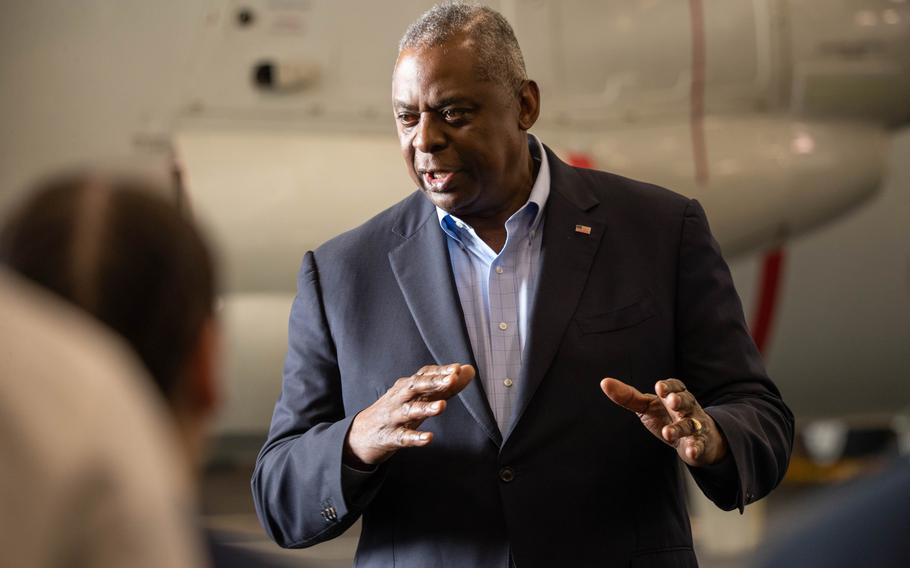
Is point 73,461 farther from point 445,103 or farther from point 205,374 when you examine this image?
point 445,103

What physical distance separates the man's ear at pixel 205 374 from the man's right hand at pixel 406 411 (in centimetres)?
61

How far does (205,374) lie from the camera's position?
65 centimetres

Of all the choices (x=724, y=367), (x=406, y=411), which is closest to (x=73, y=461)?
(x=406, y=411)

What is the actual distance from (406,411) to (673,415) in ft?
0.90

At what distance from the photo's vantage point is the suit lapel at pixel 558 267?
4.65 feet

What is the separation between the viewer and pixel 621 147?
351cm

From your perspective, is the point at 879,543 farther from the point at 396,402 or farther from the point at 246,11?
the point at 246,11

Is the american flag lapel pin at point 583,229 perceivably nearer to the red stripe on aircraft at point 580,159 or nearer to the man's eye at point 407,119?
the man's eye at point 407,119

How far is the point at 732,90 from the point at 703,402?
2.19 metres

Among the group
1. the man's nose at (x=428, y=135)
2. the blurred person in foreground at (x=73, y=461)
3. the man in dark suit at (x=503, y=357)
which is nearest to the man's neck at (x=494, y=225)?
the man in dark suit at (x=503, y=357)

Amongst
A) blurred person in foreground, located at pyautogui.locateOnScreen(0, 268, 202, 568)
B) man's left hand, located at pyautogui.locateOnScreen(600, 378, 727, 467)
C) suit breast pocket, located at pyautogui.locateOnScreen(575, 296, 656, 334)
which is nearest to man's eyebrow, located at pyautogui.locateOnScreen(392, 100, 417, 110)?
suit breast pocket, located at pyautogui.locateOnScreen(575, 296, 656, 334)

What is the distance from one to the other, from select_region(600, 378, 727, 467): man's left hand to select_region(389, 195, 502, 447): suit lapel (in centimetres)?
18

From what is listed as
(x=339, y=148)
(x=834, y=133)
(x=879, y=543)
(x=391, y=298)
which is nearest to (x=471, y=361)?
(x=391, y=298)

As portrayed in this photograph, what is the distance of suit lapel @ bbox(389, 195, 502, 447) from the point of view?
1.43 m
